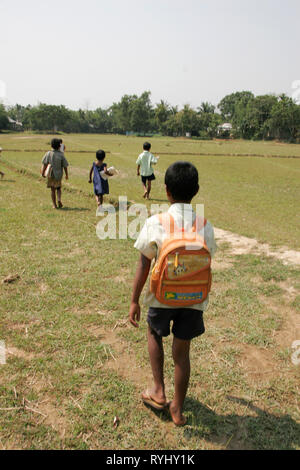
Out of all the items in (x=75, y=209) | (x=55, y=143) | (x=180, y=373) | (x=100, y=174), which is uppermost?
(x=55, y=143)

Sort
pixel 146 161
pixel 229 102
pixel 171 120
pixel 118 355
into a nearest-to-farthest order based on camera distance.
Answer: pixel 118 355 → pixel 146 161 → pixel 171 120 → pixel 229 102

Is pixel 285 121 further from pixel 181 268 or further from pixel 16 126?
pixel 181 268

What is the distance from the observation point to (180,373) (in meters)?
2.46

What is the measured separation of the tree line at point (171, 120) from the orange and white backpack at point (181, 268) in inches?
2910

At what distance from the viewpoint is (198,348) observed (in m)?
3.44

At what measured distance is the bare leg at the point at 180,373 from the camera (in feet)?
7.97

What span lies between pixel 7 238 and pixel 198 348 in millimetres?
4669

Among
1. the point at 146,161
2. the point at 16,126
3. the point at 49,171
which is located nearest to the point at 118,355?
the point at 49,171

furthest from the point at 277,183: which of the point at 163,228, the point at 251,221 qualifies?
the point at 163,228

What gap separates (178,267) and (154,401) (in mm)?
1203

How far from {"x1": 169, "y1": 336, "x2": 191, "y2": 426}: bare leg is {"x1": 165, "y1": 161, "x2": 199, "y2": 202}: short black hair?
106cm

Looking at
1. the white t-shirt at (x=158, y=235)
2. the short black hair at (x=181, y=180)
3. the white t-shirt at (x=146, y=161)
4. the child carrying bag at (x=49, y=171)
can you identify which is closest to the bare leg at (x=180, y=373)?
the white t-shirt at (x=158, y=235)

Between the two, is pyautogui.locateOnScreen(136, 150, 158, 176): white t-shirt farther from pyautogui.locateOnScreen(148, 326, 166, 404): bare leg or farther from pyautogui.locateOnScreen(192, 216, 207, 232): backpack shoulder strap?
pyautogui.locateOnScreen(148, 326, 166, 404): bare leg

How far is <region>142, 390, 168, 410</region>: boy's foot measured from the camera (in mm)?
2613
